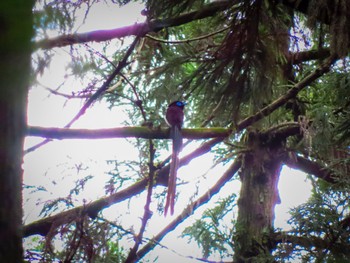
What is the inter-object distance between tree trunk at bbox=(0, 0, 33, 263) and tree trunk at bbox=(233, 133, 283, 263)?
5287 mm

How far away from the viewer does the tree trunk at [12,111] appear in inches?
33.5

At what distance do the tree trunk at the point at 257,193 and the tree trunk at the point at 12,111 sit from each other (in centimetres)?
529

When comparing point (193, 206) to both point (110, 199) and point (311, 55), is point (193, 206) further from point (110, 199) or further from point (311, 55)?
point (311, 55)

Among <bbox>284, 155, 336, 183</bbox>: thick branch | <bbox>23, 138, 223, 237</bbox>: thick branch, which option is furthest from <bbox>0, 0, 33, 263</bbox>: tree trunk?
<bbox>284, 155, 336, 183</bbox>: thick branch

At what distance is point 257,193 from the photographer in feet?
22.2

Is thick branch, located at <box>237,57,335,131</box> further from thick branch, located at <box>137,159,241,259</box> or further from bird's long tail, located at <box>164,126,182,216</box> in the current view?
thick branch, located at <box>137,159,241,259</box>

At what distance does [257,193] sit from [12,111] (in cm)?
620

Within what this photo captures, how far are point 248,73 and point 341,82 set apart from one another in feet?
5.49

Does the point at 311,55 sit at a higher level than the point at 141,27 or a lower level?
higher

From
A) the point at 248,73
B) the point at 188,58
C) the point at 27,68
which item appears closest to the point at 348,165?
the point at 248,73

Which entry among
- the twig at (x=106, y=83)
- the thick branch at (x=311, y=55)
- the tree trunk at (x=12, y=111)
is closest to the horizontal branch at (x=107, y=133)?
the twig at (x=106, y=83)

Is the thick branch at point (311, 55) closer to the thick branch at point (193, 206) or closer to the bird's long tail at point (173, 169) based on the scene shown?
the thick branch at point (193, 206)

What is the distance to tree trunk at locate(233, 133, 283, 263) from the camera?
6.05 meters

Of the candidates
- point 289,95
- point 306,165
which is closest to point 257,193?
point 306,165
